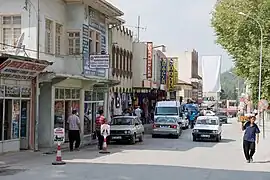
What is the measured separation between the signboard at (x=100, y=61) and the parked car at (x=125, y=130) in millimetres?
3368

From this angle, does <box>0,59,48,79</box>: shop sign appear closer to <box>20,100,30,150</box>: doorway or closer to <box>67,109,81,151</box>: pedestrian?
<box>20,100,30,150</box>: doorway

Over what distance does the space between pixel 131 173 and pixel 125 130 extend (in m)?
13.2

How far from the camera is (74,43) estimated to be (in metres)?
29.6

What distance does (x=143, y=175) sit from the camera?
16328 millimetres

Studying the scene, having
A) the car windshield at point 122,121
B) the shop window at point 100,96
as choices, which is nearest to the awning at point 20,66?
the car windshield at point 122,121

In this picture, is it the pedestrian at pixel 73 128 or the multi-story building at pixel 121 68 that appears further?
the multi-story building at pixel 121 68

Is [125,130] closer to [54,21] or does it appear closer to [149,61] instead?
[54,21]

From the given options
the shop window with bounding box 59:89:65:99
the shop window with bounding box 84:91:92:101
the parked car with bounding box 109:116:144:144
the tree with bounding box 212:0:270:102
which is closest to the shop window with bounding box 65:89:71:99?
the shop window with bounding box 59:89:65:99

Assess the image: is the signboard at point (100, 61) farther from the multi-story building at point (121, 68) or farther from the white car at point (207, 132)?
the multi-story building at point (121, 68)

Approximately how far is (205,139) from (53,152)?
1302 centimetres

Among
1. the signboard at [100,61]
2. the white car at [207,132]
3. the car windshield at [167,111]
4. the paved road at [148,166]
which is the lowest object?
the paved road at [148,166]

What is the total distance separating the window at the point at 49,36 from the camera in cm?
2650

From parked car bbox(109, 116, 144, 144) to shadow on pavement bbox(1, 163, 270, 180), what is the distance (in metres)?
10.7

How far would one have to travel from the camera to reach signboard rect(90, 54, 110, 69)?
96.6 feet
